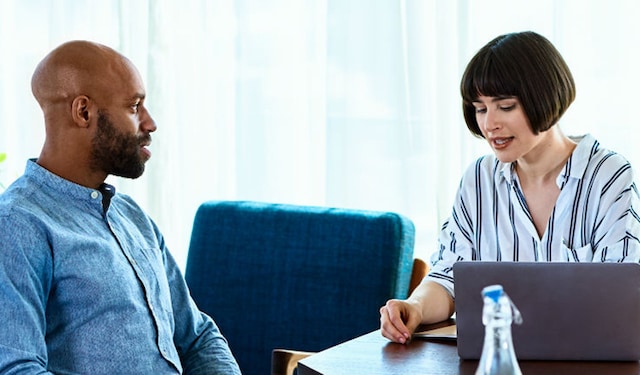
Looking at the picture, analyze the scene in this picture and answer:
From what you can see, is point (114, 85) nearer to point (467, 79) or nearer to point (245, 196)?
point (467, 79)

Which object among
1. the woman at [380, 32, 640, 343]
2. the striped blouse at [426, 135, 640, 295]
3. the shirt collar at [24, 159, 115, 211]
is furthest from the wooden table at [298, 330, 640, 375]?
the shirt collar at [24, 159, 115, 211]

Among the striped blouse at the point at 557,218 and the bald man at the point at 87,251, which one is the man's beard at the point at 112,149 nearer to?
the bald man at the point at 87,251

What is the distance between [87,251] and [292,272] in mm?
812

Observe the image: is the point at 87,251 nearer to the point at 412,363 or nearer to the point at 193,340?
the point at 193,340

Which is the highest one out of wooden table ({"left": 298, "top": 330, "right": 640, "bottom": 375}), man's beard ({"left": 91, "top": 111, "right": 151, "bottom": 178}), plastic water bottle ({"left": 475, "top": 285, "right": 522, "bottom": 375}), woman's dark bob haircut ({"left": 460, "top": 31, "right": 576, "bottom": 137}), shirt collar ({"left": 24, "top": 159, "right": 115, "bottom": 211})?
woman's dark bob haircut ({"left": 460, "top": 31, "right": 576, "bottom": 137})

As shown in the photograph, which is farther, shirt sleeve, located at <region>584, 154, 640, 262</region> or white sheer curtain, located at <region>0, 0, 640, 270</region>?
white sheer curtain, located at <region>0, 0, 640, 270</region>

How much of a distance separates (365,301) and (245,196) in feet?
2.77

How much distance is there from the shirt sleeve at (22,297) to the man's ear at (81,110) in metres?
0.24

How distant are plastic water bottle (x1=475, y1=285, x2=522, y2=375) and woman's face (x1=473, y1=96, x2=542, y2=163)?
3.56ft

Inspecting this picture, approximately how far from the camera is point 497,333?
1042 mm

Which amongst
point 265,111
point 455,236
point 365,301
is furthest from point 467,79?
point 265,111

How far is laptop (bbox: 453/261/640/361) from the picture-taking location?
1.57 m

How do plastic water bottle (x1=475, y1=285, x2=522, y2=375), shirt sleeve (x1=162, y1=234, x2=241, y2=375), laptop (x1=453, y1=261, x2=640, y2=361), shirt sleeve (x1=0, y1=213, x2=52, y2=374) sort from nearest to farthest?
plastic water bottle (x1=475, y1=285, x2=522, y2=375) < laptop (x1=453, y1=261, x2=640, y2=361) < shirt sleeve (x1=0, y1=213, x2=52, y2=374) < shirt sleeve (x1=162, y1=234, x2=241, y2=375)

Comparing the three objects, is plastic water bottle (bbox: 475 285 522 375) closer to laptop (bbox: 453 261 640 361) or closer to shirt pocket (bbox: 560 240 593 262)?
laptop (bbox: 453 261 640 361)
